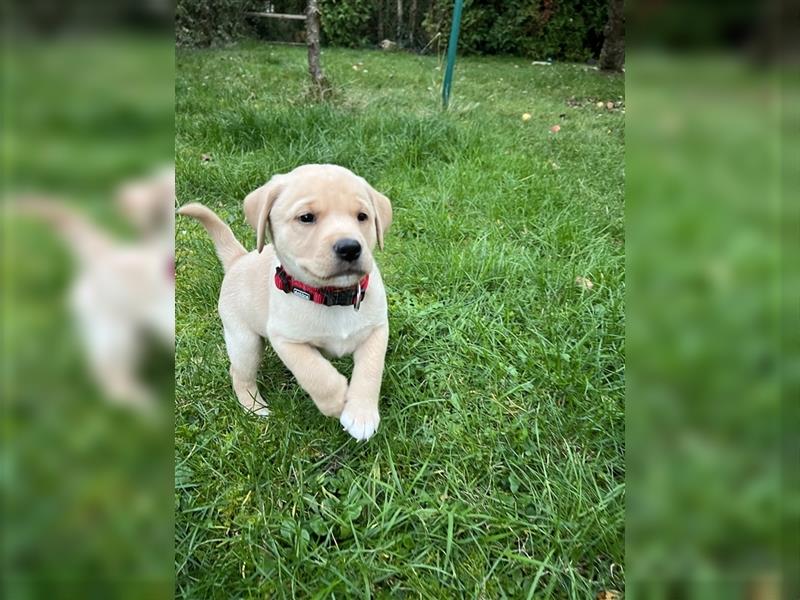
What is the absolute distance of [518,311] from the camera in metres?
2.54

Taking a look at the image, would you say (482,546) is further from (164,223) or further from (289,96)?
(289,96)

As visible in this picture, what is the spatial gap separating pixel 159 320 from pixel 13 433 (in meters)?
0.15

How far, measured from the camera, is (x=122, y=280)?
448mm

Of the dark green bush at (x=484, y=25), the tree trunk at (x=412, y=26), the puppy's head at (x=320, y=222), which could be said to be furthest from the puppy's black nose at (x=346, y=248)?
the tree trunk at (x=412, y=26)

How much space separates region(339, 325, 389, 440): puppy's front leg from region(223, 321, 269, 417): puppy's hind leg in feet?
1.20

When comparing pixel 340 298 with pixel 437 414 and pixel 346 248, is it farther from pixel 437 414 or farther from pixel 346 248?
pixel 437 414

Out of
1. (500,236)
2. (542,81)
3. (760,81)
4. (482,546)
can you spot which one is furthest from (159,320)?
(542,81)

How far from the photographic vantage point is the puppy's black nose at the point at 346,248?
1680 millimetres

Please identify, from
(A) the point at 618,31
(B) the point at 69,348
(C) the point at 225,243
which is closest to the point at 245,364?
(C) the point at 225,243

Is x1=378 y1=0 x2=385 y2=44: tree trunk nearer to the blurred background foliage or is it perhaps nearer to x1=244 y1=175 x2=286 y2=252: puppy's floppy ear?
x1=244 y1=175 x2=286 y2=252: puppy's floppy ear

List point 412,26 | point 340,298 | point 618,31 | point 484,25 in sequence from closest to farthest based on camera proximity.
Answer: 1. point 618,31
2. point 340,298
3. point 412,26
4. point 484,25

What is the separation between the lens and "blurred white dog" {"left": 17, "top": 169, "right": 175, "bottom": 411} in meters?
0.41

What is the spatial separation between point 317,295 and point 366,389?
0.35 meters

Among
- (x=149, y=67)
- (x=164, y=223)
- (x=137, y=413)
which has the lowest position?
(x=137, y=413)
